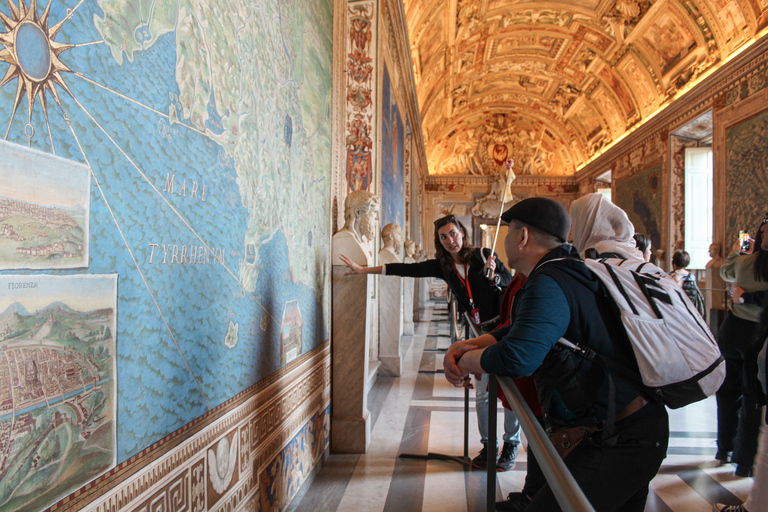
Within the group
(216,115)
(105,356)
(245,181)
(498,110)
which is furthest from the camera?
(498,110)

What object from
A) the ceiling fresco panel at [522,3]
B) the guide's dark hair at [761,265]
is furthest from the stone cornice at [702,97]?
the guide's dark hair at [761,265]

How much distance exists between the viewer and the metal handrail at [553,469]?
3.09 ft

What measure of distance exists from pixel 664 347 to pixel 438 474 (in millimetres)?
2744

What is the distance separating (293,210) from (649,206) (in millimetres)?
16325

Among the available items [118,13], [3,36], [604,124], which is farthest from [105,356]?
[604,124]

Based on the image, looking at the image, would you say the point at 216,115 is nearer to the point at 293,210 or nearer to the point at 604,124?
the point at 293,210

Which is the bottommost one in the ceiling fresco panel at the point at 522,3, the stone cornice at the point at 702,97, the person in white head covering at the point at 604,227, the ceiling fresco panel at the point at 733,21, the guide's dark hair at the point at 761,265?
the guide's dark hair at the point at 761,265

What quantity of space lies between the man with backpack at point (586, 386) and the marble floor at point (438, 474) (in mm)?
1855

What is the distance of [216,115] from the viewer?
208 cm

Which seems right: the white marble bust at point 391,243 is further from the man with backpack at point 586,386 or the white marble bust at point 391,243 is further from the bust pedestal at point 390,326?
the man with backpack at point 586,386

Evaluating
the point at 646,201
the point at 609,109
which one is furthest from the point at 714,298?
the point at 609,109

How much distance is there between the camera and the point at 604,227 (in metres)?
2.31

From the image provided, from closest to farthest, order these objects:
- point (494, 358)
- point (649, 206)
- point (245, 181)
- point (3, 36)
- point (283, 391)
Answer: point (3, 36), point (494, 358), point (245, 181), point (283, 391), point (649, 206)

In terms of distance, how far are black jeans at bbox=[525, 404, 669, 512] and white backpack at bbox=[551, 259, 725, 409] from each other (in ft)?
0.45
